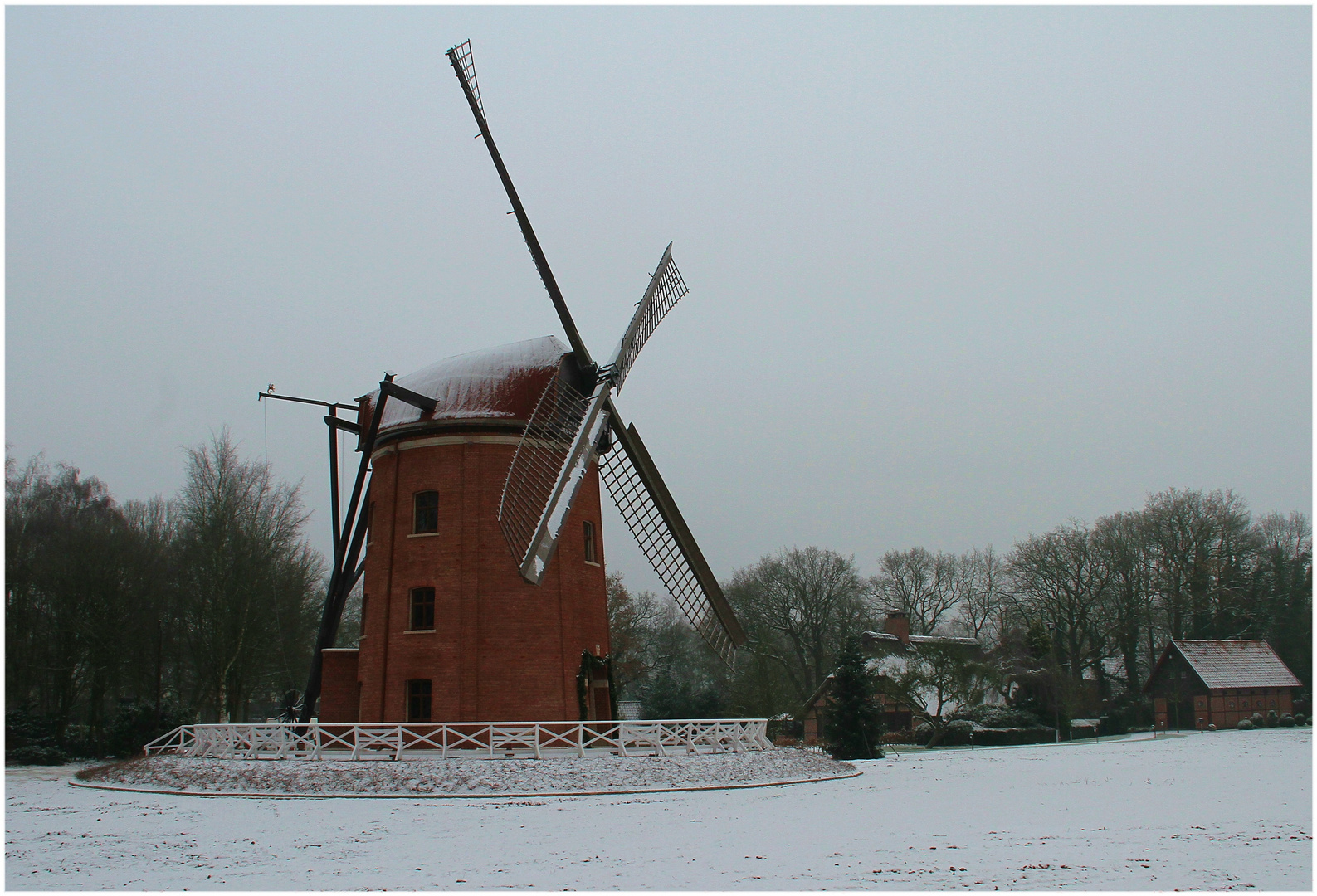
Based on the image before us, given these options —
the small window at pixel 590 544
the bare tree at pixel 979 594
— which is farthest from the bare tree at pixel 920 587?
the small window at pixel 590 544

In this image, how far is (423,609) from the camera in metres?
24.9

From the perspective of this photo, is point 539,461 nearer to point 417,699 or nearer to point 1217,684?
point 417,699

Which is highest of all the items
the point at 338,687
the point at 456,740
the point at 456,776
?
the point at 338,687

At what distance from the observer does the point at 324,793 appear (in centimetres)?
1911

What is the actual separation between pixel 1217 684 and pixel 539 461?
127 feet

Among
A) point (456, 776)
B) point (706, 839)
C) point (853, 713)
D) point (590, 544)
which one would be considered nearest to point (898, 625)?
point (853, 713)

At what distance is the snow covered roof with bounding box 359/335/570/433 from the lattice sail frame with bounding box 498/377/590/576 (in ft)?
2.14

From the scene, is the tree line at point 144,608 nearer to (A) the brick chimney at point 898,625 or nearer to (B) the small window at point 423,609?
(B) the small window at point 423,609

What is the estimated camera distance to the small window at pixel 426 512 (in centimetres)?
2544

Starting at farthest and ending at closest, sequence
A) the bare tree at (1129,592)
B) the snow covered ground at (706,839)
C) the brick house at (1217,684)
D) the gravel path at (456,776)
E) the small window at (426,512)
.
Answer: the bare tree at (1129,592) → the brick house at (1217,684) → the small window at (426,512) → the gravel path at (456,776) → the snow covered ground at (706,839)

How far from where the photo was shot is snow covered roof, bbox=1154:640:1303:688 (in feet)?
158

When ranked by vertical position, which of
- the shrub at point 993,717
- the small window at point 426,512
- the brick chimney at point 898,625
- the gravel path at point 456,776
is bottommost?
the shrub at point 993,717

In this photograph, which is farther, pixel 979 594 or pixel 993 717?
pixel 979 594

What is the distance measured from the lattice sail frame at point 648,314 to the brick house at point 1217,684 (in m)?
34.2
